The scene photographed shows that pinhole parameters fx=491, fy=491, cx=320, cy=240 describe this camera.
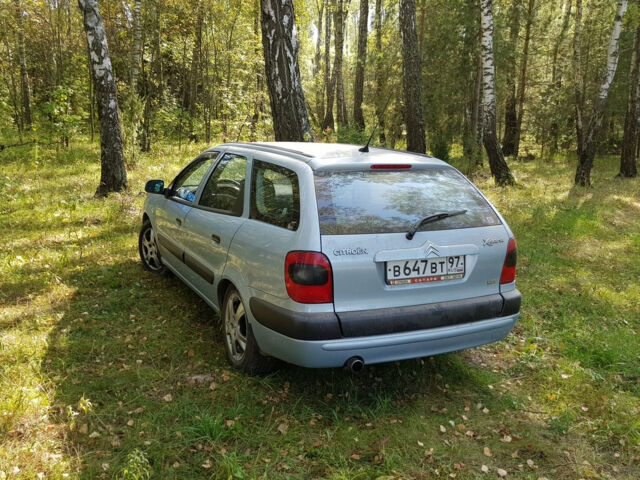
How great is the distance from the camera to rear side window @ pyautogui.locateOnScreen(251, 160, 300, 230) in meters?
3.32

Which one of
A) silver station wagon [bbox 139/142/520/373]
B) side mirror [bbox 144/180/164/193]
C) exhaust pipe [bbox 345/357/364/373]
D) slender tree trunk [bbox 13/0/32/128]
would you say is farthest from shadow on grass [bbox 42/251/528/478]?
slender tree trunk [bbox 13/0/32/128]

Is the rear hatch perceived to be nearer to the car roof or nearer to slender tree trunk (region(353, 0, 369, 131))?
the car roof

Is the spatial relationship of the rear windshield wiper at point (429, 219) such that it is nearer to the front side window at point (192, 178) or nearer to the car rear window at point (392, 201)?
the car rear window at point (392, 201)

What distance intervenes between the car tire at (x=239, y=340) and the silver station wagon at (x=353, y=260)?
0.01m

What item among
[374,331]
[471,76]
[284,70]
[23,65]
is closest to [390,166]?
[374,331]

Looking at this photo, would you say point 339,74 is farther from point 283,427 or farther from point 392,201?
point 283,427

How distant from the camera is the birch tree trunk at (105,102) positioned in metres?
9.27

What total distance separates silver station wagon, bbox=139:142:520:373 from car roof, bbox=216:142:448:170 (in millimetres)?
15

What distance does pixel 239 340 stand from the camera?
3873 millimetres

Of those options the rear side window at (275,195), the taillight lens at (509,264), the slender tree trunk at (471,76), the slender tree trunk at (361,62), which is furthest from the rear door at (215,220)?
the slender tree trunk at (361,62)

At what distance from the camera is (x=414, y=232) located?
127 inches

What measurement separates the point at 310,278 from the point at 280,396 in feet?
3.62

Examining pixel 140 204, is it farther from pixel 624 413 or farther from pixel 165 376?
pixel 624 413

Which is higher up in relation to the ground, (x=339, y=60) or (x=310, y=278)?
(x=339, y=60)
